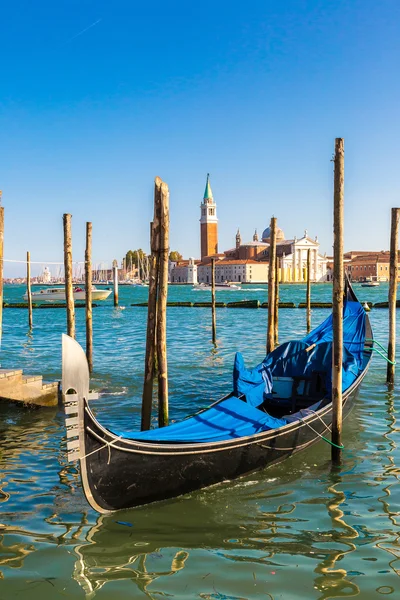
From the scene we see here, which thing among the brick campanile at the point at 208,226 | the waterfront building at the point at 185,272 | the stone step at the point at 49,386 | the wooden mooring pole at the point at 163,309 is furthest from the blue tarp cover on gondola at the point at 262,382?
the brick campanile at the point at 208,226

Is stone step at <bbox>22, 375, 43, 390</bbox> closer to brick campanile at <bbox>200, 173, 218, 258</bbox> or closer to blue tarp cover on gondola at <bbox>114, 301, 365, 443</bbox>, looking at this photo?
blue tarp cover on gondola at <bbox>114, 301, 365, 443</bbox>

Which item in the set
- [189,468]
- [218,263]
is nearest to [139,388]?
[189,468]

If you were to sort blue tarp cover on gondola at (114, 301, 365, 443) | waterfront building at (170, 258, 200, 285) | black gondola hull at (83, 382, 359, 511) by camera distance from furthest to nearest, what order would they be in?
waterfront building at (170, 258, 200, 285) < blue tarp cover on gondola at (114, 301, 365, 443) < black gondola hull at (83, 382, 359, 511)

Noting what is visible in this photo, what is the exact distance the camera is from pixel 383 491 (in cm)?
404

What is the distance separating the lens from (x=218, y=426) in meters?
4.16

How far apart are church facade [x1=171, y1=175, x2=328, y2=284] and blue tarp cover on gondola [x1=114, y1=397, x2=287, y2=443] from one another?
67.0 meters

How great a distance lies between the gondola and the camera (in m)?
3.23

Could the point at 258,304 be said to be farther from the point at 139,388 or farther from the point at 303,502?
the point at 303,502

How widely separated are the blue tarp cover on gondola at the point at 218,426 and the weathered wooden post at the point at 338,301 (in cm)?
40

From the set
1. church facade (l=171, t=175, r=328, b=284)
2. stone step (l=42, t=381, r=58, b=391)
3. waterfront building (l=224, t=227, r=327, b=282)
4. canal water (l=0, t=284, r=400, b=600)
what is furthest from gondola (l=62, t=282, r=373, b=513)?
waterfront building (l=224, t=227, r=327, b=282)

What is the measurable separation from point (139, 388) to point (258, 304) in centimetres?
2255

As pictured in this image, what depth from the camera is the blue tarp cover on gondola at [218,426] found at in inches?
149

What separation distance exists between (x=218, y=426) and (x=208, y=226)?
8568 centimetres

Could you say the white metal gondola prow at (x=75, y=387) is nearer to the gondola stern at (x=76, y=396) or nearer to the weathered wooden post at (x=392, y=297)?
the gondola stern at (x=76, y=396)
